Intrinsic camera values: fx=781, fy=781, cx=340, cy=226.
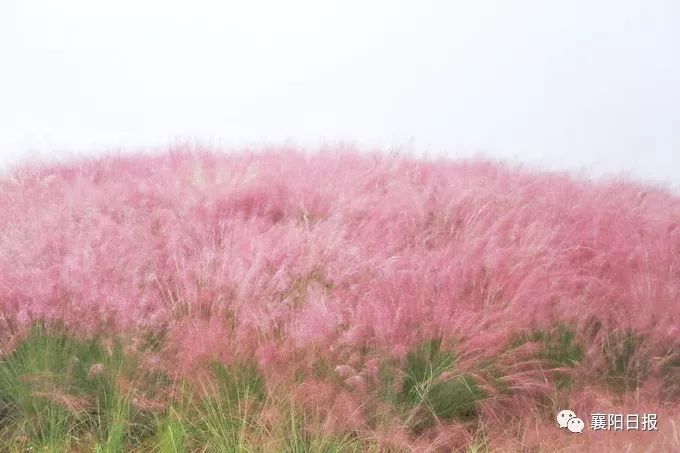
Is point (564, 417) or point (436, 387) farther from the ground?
point (436, 387)

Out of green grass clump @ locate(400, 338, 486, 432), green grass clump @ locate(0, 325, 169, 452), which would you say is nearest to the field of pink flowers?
green grass clump @ locate(400, 338, 486, 432)

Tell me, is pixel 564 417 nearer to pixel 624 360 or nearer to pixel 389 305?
pixel 624 360

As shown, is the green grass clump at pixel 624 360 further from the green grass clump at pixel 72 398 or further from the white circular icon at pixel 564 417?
the green grass clump at pixel 72 398

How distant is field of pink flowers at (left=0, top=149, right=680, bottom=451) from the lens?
11.7ft

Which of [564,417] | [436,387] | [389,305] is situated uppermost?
[389,305]

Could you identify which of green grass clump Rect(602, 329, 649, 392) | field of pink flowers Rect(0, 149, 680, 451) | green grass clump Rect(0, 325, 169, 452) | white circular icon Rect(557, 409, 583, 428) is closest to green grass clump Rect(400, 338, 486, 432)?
field of pink flowers Rect(0, 149, 680, 451)

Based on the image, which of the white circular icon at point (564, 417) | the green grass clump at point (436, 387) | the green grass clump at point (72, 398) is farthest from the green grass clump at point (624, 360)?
the green grass clump at point (72, 398)

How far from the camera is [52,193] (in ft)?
21.1

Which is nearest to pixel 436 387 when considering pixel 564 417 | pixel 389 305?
pixel 389 305

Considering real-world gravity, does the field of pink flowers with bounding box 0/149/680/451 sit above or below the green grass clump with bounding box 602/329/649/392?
above

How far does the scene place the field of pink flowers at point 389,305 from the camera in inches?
140

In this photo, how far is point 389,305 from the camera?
385 centimetres

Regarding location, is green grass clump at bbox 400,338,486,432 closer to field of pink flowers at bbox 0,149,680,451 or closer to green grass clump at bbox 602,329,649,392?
field of pink flowers at bbox 0,149,680,451

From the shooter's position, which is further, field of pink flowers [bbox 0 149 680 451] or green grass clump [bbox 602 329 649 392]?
green grass clump [bbox 602 329 649 392]
